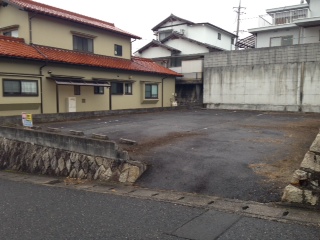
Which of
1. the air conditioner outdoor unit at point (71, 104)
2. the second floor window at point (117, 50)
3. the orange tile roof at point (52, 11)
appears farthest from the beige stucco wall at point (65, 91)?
the orange tile roof at point (52, 11)

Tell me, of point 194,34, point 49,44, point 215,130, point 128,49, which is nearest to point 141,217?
point 215,130

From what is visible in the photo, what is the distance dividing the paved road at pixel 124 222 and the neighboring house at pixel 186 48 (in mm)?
19364

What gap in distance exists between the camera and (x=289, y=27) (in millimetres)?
23672

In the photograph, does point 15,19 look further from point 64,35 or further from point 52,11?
point 64,35

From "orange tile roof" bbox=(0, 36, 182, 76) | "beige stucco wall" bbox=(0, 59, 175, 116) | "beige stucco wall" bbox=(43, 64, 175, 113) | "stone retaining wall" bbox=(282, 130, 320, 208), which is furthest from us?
"beige stucco wall" bbox=(43, 64, 175, 113)

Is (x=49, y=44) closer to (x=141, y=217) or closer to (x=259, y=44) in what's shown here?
(x=141, y=217)

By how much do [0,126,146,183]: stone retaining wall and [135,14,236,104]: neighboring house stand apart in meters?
16.3

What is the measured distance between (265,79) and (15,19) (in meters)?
17.0

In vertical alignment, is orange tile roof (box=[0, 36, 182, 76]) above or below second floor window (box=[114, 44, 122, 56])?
below

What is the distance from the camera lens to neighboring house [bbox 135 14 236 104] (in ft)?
80.0

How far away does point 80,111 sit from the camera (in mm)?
17312

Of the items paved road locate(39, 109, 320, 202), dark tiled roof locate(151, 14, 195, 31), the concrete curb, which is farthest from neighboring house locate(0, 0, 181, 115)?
dark tiled roof locate(151, 14, 195, 31)

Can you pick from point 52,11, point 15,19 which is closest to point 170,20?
point 52,11

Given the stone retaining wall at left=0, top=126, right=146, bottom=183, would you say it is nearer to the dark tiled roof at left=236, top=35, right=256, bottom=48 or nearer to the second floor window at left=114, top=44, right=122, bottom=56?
the second floor window at left=114, top=44, right=122, bottom=56
